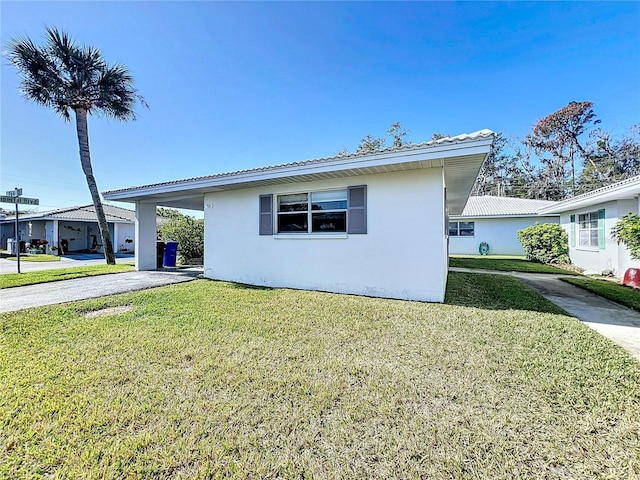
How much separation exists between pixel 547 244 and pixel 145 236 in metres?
18.6

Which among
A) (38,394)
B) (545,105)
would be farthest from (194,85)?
(545,105)

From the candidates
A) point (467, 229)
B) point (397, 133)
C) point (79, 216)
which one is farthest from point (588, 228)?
point (79, 216)

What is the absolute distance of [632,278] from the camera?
7895 millimetres

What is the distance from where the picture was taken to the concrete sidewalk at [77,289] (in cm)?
585

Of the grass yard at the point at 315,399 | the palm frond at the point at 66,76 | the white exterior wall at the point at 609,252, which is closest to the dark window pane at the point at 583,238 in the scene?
the white exterior wall at the point at 609,252

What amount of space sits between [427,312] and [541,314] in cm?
201

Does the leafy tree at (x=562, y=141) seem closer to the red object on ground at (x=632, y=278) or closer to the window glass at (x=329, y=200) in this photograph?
the red object on ground at (x=632, y=278)

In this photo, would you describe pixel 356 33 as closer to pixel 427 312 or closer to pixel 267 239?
pixel 267 239

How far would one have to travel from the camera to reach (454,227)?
62.4 feet

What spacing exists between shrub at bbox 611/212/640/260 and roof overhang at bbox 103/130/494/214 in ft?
14.3

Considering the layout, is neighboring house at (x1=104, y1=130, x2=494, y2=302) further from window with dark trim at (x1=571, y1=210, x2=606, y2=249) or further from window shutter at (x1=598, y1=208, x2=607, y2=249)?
window with dark trim at (x1=571, y1=210, x2=606, y2=249)

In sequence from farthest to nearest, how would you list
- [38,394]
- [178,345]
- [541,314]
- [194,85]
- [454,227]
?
[454,227]
[194,85]
[541,314]
[178,345]
[38,394]

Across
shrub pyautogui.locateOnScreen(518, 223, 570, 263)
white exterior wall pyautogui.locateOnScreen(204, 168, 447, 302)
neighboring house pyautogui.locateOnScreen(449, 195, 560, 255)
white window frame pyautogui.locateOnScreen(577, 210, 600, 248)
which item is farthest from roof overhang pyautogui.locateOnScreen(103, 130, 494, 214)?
neighboring house pyautogui.locateOnScreen(449, 195, 560, 255)

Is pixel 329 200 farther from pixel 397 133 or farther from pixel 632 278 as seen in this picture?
pixel 397 133
